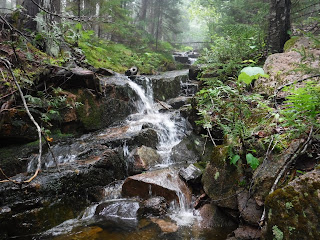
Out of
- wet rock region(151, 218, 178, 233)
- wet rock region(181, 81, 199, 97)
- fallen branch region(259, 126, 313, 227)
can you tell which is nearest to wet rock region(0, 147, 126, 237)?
wet rock region(151, 218, 178, 233)

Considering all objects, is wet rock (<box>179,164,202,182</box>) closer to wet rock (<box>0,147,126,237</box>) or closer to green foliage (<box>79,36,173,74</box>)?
wet rock (<box>0,147,126,237</box>)

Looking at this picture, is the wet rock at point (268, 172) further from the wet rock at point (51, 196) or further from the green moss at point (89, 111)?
the green moss at point (89, 111)

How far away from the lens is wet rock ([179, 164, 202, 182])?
509 cm

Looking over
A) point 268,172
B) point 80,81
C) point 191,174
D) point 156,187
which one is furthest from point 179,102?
point 268,172

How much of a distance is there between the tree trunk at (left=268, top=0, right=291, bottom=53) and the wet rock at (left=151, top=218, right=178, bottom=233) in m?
6.40

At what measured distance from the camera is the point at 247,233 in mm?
3221

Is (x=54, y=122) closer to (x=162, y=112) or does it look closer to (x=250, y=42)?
(x=162, y=112)

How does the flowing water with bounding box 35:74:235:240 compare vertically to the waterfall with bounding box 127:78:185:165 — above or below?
below

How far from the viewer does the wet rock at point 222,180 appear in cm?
389

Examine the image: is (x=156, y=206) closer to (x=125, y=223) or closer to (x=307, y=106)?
(x=125, y=223)

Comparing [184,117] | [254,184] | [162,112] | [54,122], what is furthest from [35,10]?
[254,184]

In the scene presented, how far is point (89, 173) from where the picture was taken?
16.4 ft

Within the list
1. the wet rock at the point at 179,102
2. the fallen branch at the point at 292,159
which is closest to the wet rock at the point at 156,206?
the fallen branch at the point at 292,159

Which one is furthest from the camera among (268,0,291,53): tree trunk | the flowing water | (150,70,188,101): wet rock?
(150,70,188,101): wet rock
